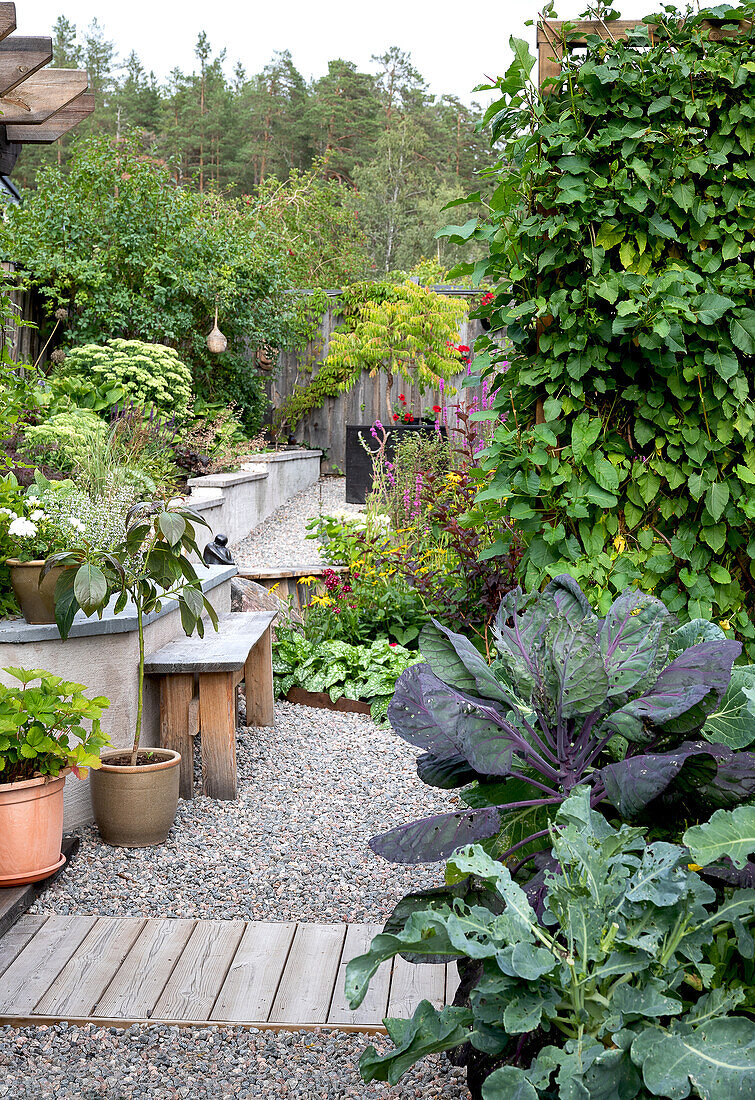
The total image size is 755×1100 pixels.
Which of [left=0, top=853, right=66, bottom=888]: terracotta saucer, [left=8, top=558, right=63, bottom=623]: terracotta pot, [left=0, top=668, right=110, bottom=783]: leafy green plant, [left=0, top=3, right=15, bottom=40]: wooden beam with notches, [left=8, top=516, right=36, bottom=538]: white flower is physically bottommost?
[left=0, top=853, right=66, bottom=888]: terracotta saucer

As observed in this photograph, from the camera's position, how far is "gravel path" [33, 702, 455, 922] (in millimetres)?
2488

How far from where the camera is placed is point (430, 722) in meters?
1.49

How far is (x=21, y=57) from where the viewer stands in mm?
3508

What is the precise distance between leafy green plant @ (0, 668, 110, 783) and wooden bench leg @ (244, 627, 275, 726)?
1.59 meters

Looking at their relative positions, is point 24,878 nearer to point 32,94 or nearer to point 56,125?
point 32,94

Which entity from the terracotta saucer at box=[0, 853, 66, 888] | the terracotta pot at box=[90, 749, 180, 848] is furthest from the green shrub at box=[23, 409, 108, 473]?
the terracotta saucer at box=[0, 853, 66, 888]

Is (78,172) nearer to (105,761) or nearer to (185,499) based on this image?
(185,499)

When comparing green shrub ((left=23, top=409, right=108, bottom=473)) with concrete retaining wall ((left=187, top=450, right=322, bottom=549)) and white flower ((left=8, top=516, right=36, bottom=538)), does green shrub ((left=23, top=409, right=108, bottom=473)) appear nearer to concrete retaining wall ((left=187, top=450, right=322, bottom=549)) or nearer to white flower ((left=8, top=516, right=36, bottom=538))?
concrete retaining wall ((left=187, top=450, right=322, bottom=549))

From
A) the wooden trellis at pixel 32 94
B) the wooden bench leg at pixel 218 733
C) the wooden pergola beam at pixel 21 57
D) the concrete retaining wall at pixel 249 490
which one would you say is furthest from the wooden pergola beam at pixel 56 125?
the wooden bench leg at pixel 218 733

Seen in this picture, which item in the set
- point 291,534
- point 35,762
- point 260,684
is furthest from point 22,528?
point 291,534

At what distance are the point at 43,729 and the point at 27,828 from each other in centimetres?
27

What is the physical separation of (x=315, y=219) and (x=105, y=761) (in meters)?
13.5

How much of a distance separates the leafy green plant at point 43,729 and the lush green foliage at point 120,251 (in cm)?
529

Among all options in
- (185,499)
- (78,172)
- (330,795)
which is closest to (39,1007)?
(330,795)
